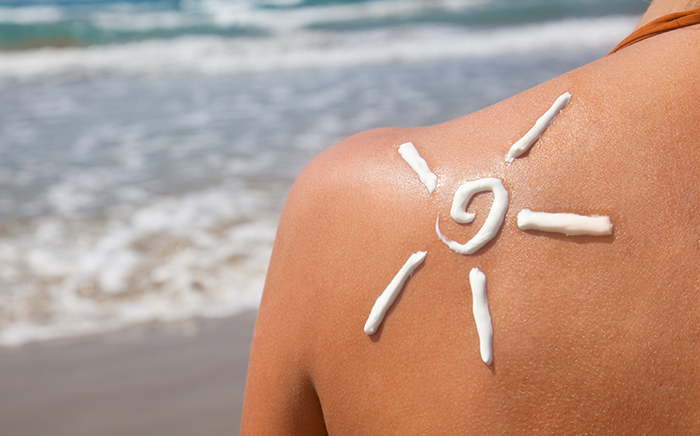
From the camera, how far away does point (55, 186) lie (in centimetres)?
307

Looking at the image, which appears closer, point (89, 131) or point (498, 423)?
point (498, 423)

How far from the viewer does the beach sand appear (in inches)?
65.0

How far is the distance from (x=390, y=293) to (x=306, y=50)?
752 cm

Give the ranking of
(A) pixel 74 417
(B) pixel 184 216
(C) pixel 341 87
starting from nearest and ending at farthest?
(A) pixel 74 417, (B) pixel 184 216, (C) pixel 341 87

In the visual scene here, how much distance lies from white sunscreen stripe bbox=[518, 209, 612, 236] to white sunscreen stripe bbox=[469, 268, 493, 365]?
0.23 feet

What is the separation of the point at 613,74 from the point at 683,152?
9cm

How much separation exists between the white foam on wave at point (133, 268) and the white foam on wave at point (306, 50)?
411cm

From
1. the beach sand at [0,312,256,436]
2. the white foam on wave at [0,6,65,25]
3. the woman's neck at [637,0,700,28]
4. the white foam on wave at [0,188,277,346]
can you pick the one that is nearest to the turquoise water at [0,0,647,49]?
the white foam on wave at [0,6,65,25]

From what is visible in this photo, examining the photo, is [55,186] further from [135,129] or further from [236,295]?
[236,295]

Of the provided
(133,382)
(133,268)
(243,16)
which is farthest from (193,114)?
(243,16)

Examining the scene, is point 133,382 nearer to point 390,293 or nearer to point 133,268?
point 133,268

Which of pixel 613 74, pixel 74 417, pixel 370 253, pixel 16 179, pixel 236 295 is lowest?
pixel 74 417

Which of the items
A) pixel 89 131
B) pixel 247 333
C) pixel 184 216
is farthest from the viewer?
pixel 89 131

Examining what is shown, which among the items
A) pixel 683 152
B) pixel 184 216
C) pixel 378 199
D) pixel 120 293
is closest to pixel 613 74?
pixel 683 152
